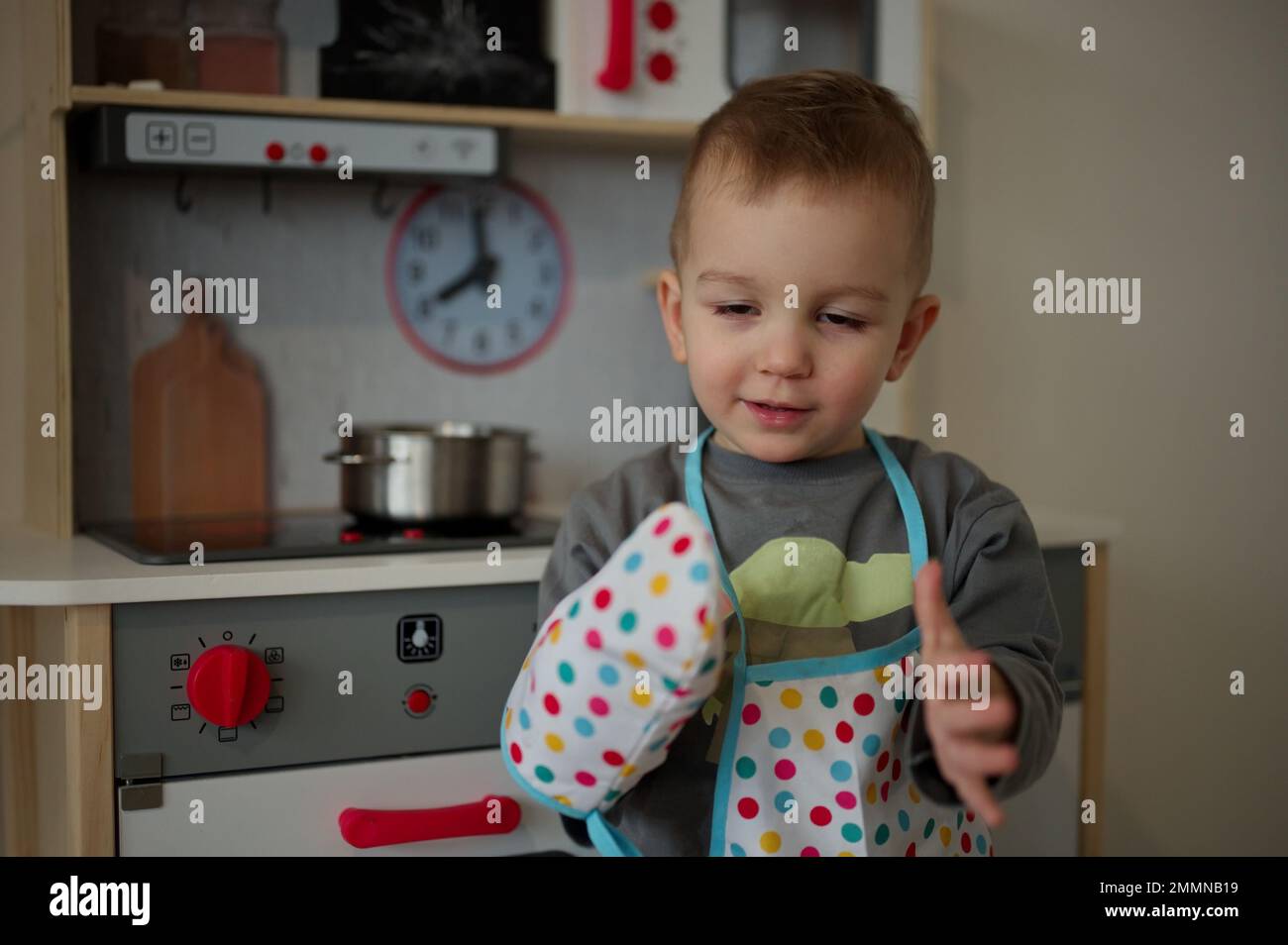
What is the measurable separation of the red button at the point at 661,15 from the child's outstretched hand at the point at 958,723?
805 mm

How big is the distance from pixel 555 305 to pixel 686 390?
0.61ft

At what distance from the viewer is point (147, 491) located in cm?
134

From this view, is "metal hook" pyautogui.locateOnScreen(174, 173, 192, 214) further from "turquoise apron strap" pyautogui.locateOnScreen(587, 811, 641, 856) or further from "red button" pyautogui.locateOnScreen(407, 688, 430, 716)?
"turquoise apron strap" pyautogui.locateOnScreen(587, 811, 641, 856)

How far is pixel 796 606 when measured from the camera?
32.4 inches

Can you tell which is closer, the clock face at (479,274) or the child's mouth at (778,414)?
the child's mouth at (778,414)

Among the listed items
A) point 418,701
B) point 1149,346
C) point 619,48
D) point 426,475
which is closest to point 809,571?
point 418,701

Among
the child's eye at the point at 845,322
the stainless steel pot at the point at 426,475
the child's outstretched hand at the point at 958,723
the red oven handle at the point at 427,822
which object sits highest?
the child's eye at the point at 845,322

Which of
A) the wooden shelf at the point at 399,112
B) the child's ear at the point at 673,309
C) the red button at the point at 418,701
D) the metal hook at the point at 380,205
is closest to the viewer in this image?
the child's ear at the point at 673,309

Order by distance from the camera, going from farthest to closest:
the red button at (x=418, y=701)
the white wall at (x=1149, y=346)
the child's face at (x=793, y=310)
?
the white wall at (x=1149, y=346) < the red button at (x=418, y=701) < the child's face at (x=793, y=310)

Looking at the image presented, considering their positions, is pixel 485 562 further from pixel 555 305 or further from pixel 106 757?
pixel 555 305

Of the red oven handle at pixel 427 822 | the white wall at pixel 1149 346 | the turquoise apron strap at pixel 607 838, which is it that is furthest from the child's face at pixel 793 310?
the white wall at pixel 1149 346

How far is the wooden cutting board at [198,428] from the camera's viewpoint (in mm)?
1342

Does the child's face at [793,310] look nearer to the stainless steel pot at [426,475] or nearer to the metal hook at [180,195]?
the stainless steel pot at [426,475]

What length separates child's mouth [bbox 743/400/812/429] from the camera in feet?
2.69
